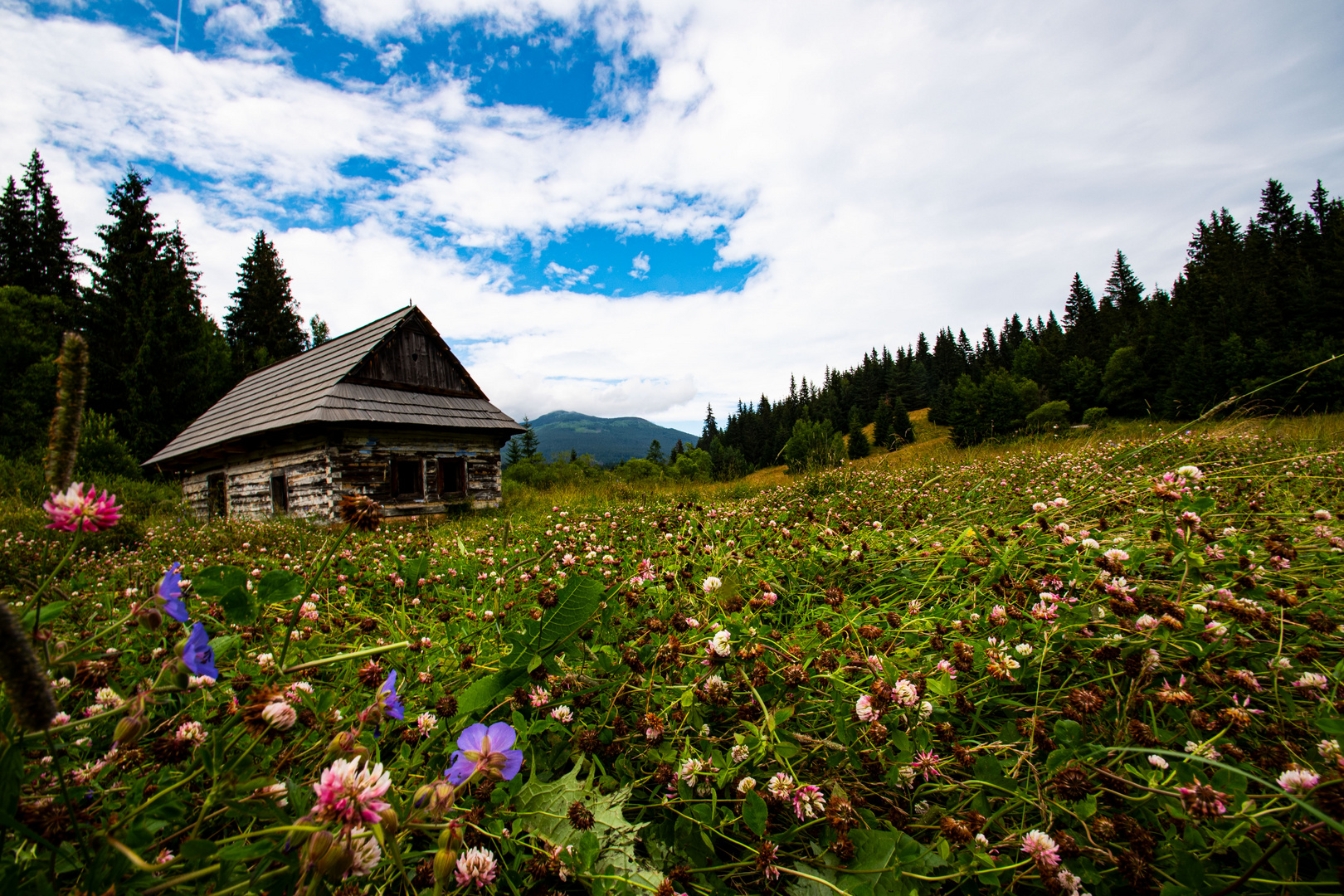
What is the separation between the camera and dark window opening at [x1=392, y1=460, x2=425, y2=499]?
36.7 feet

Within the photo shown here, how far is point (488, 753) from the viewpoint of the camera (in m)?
0.80

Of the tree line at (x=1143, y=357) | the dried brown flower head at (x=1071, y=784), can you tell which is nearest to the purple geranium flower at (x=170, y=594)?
the dried brown flower head at (x=1071, y=784)

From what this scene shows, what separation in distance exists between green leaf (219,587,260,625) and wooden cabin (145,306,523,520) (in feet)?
32.5

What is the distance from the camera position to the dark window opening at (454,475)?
12336 mm

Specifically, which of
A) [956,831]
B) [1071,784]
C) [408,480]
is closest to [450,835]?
[956,831]

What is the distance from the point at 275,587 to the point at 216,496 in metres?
16.2

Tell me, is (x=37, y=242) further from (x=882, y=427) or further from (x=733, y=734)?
(x=882, y=427)

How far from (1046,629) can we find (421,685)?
1.98 m

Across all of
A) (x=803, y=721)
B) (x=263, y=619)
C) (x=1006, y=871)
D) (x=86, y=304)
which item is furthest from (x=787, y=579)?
(x=86, y=304)

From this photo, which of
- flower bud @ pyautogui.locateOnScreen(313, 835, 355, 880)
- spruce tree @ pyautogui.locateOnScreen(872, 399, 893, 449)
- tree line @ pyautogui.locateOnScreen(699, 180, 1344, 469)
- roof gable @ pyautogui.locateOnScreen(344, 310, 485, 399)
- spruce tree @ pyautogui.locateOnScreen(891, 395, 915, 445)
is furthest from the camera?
spruce tree @ pyautogui.locateOnScreen(872, 399, 893, 449)

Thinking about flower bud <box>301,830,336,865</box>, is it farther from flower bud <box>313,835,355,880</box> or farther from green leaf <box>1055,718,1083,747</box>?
green leaf <box>1055,718,1083,747</box>

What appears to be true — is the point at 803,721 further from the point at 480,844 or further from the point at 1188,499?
the point at 1188,499

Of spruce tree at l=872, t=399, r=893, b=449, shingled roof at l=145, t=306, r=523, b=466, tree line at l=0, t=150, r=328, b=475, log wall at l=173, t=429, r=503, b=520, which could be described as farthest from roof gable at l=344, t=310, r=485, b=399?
spruce tree at l=872, t=399, r=893, b=449

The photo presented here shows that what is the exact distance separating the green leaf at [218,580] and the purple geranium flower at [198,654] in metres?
0.17
